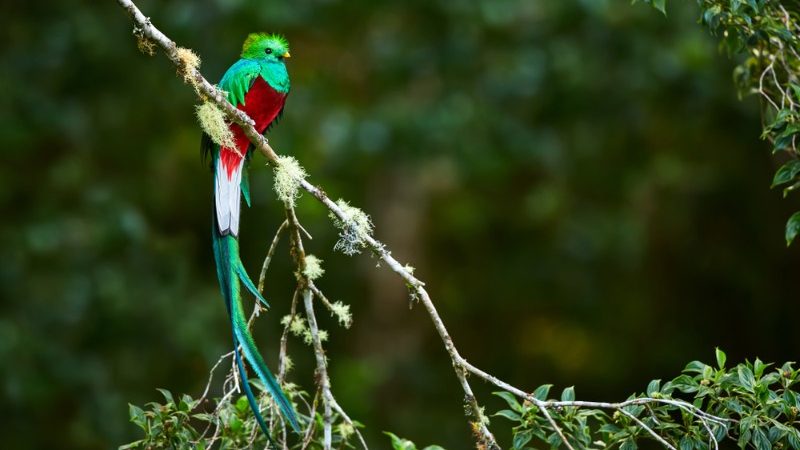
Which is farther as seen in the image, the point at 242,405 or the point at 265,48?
the point at 265,48

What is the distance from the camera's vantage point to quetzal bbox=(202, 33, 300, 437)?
7.12 ft

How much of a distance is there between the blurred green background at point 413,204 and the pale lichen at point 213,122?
2.68m

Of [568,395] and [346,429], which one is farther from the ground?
[346,429]

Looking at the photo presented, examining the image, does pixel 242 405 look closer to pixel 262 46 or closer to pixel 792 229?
pixel 262 46

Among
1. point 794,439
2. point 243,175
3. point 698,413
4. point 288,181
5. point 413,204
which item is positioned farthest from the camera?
point 413,204

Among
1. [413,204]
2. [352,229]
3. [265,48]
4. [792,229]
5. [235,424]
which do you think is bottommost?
[792,229]

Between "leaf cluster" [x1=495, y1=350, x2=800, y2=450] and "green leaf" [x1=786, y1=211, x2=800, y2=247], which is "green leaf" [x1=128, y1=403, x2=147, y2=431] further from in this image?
"green leaf" [x1=786, y1=211, x2=800, y2=247]

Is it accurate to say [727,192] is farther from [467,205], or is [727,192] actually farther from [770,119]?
[770,119]

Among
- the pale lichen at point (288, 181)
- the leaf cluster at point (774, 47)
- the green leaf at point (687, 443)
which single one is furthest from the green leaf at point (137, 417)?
the leaf cluster at point (774, 47)

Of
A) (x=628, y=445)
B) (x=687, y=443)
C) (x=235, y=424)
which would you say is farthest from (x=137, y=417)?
(x=687, y=443)

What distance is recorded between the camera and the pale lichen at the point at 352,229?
7.13ft

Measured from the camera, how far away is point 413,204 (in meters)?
7.22

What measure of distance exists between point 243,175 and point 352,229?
53 centimetres

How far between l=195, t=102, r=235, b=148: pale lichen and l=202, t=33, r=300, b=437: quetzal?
0.26 feet
